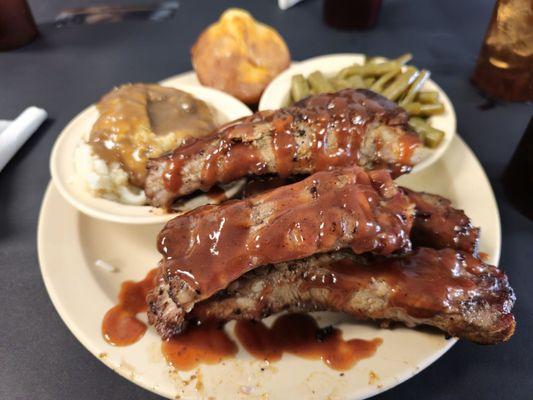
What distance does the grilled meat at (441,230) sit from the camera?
7.25 feet

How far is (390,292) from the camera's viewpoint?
1.97m

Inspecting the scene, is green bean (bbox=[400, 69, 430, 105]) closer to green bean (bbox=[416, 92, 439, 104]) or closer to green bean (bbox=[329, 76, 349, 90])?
green bean (bbox=[416, 92, 439, 104])

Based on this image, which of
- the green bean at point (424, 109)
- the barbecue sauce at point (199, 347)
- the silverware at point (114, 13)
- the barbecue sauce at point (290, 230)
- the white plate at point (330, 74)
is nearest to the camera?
the barbecue sauce at point (290, 230)

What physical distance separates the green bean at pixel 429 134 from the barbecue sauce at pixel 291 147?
356 mm

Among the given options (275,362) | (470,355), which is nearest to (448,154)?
(470,355)

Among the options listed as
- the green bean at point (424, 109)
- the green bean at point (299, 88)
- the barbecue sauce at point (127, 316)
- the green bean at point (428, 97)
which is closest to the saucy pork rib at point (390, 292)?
the barbecue sauce at point (127, 316)

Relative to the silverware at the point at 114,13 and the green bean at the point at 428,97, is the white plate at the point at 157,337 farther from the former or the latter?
the silverware at the point at 114,13

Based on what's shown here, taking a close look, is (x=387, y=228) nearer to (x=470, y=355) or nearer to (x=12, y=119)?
(x=470, y=355)

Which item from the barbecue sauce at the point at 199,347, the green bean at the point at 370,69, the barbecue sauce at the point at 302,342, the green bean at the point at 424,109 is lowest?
the barbecue sauce at the point at 302,342

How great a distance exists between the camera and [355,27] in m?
4.75

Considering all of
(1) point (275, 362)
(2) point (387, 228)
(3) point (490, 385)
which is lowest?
(3) point (490, 385)

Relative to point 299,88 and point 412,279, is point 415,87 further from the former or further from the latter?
point 412,279

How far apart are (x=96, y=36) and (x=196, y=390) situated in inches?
161

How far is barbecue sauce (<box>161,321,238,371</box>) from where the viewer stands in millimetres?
1985
